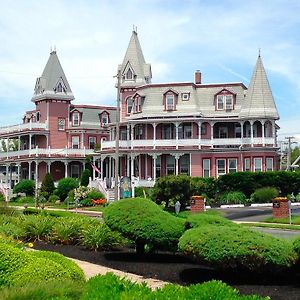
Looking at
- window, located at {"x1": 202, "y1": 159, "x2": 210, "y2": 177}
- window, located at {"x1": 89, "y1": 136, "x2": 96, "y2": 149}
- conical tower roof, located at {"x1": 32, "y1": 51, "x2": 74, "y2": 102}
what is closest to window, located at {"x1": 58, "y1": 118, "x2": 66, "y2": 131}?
conical tower roof, located at {"x1": 32, "y1": 51, "x2": 74, "y2": 102}

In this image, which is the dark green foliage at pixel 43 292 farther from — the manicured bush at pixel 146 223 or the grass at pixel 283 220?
the grass at pixel 283 220

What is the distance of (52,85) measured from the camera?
67.6m

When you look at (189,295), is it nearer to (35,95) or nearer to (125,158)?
(125,158)

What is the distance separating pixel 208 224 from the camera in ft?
44.6

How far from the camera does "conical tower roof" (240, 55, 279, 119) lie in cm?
5184

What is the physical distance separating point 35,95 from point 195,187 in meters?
36.4

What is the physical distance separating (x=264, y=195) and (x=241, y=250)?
33996 mm

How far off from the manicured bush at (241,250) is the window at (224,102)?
142 ft

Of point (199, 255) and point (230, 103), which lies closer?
point (199, 255)

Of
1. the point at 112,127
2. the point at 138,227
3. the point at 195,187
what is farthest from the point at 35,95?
the point at 138,227

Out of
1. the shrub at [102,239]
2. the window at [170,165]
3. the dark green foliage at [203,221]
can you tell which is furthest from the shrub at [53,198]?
the dark green foliage at [203,221]

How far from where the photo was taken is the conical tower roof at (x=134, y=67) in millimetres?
60225

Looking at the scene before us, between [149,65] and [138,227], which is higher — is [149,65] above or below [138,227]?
above

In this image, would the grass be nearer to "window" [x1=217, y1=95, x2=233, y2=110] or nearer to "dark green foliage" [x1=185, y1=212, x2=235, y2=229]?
"dark green foliage" [x1=185, y1=212, x2=235, y2=229]
